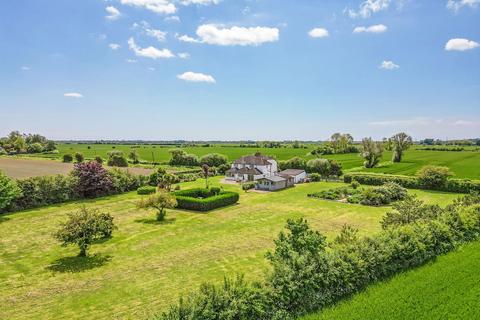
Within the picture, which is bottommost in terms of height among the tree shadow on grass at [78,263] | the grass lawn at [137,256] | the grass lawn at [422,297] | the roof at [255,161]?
the tree shadow on grass at [78,263]

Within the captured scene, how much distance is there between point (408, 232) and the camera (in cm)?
1988

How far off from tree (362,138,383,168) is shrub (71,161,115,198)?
207 ft

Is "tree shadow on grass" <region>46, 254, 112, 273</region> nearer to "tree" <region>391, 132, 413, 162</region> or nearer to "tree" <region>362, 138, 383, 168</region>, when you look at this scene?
"tree" <region>362, 138, 383, 168</region>

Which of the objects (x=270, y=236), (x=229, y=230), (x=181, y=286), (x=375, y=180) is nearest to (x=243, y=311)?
(x=181, y=286)

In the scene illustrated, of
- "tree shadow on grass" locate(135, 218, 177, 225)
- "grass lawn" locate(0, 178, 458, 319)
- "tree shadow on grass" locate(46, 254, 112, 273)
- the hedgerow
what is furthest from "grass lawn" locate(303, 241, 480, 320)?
"tree shadow on grass" locate(135, 218, 177, 225)

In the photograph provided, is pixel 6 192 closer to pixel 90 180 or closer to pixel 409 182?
pixel 90 180

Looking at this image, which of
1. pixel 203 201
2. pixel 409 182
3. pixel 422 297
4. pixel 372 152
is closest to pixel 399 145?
pixel 372 152

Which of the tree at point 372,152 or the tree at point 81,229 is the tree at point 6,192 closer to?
the tree at point 81,229

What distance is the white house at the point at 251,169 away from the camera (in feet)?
228

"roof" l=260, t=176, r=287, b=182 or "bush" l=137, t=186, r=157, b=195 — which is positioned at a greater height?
"roof" l=260, t=176, r=287, b=182

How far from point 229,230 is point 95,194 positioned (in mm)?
27432

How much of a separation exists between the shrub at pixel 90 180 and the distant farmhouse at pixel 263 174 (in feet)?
85.2

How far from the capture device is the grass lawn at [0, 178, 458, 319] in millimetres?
18672

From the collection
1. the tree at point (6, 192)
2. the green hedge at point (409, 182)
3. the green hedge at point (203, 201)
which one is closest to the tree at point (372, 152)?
the green hedge at point (409, 182)
